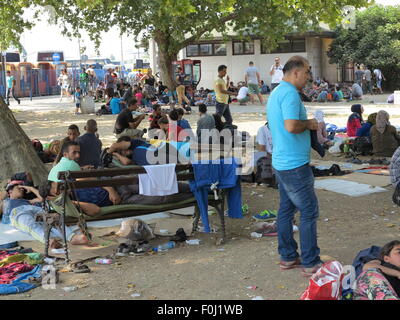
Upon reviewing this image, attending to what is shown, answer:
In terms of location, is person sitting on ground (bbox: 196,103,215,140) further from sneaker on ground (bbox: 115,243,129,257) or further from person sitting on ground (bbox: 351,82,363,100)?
person sitting on ground (bbox: 351,82,363,100)

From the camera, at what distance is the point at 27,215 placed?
23.8 feet

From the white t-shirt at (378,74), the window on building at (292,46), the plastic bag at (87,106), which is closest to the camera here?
the plastic bag at (87,106)

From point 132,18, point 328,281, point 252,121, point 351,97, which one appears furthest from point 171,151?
point 351,97

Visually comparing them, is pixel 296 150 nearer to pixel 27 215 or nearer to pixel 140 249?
pixel 140 249

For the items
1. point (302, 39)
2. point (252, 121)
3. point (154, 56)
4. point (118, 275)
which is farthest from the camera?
point (154, 56)

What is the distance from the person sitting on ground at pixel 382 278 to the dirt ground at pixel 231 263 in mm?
578

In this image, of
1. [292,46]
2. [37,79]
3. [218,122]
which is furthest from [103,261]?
[37,79]

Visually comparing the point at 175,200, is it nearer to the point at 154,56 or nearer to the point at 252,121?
the point at 252,121

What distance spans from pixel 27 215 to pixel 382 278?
4385 millimetres

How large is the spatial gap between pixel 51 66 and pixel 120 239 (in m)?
36.9

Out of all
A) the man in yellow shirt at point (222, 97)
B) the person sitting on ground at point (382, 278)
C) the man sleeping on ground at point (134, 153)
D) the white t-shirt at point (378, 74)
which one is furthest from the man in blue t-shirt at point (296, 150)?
the white t-shirt at point (378, 74)

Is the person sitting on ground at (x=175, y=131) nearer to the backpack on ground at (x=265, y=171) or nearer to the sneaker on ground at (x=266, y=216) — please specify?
the backpack on ground at (x=265, y=171)

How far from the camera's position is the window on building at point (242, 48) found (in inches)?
1436

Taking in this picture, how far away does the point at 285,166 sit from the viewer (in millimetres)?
5176
